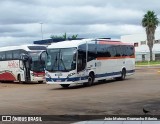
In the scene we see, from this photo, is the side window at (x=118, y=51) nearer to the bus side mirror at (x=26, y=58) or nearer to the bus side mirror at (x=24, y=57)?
the bus side mirror at (x=26, y=58)

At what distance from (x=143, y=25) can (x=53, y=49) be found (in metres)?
59.6

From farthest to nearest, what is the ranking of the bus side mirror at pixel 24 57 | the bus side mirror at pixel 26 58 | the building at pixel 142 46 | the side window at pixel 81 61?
the building at pixel 142 46 < the bus side mirror at pixel 24 57 < the bus side mirror at pixel 26 58 < the side window at pixel 81 61

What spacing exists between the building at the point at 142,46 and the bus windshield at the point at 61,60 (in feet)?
241

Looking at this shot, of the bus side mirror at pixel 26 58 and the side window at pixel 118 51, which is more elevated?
the side window at pixel 118 51

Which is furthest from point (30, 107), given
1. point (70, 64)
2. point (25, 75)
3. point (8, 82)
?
point (8, 82)

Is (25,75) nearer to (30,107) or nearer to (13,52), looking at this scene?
(13,52)

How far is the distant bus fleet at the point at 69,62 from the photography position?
2733cm

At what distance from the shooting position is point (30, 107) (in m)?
17.1

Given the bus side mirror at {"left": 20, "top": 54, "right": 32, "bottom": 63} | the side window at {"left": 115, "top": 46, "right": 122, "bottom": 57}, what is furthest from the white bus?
the bus side mirror at {"left": 20, "top": 54, "right": 32, "bottom": 63}

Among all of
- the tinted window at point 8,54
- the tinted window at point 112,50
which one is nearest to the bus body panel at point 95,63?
the tinted window at point 112,50

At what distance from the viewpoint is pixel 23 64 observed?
3603cm

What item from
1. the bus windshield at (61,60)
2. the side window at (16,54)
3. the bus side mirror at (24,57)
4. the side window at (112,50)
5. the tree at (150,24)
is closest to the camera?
the bus windshield at (61,60)

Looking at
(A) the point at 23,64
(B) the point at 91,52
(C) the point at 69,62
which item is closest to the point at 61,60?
(C) the point at 69,62

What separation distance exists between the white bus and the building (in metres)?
69.0
